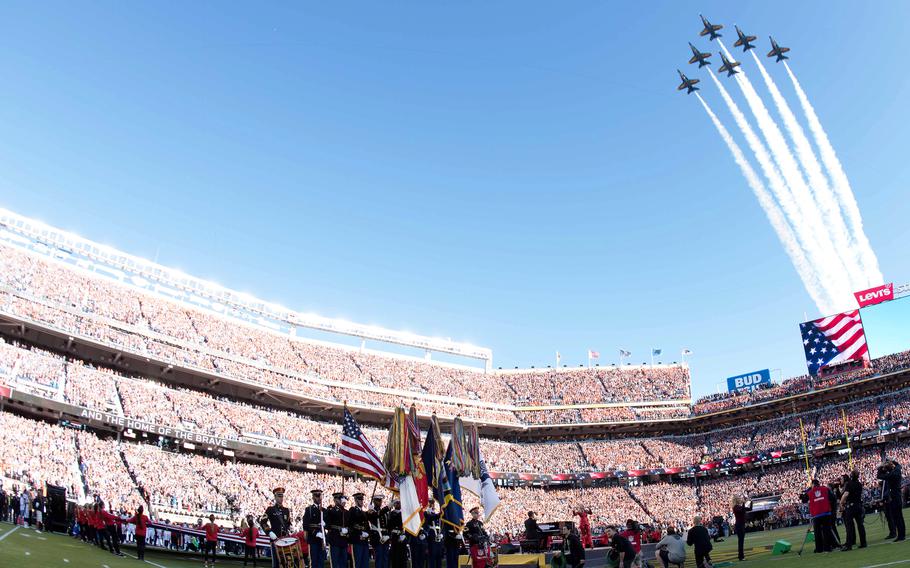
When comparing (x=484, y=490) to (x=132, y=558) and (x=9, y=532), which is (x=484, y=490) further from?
(x=9, y=532)

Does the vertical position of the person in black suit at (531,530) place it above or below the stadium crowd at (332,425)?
below

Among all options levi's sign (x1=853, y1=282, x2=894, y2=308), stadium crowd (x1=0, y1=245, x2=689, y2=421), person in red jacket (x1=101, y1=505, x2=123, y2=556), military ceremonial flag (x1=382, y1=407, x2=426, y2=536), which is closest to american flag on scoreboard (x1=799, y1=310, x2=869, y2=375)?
levi's sign (x1=853, y1=282, x2=894, y2=308)

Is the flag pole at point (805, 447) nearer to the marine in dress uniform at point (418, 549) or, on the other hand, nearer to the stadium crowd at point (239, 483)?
the stadium crowd at point (239, 483)

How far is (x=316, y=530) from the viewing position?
14000mm

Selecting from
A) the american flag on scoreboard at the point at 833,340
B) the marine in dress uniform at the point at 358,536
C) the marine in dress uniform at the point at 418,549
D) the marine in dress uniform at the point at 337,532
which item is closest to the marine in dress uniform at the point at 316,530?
the marine in dress uniform at the point at 337,532

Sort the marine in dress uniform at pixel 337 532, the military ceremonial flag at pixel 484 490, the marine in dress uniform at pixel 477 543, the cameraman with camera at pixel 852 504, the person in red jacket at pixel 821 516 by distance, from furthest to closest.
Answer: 1. the military ceremonial flag at pixel 484 490
2. the marine in dress uniform at pixel 477 543
3. the person in red jacket at pixel 821 516
4. the cameraman with camera at pixel 852 504
5. the marine in dress uniform at pixel 337 532

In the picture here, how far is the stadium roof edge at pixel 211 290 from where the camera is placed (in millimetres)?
51275

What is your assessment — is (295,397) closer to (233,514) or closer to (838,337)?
(233,514)

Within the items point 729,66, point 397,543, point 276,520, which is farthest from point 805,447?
point 276,520

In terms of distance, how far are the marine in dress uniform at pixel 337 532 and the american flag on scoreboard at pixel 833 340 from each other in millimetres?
54270

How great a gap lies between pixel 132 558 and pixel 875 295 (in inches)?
2324

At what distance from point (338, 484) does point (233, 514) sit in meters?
12.5

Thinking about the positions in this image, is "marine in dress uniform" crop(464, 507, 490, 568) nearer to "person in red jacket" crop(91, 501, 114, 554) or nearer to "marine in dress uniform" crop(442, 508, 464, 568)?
"marine in dress uniform" crop(442, 508, 464, 568)

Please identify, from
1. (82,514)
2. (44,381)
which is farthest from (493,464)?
(82,514)
